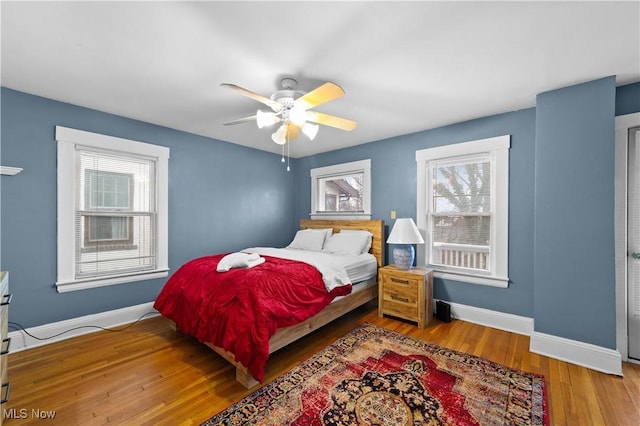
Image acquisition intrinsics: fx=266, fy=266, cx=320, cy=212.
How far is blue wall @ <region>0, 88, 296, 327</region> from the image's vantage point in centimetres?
251

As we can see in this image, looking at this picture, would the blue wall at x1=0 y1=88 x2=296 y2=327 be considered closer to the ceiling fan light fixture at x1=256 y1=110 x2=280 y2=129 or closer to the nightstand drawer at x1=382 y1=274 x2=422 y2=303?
the ceiling fan light fixture at x1=256 y1=110 x2=280 y2=129

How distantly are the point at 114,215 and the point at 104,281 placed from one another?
752mm

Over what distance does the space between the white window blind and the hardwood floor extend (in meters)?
0.80

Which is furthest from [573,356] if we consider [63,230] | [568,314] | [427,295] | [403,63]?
[63,230]

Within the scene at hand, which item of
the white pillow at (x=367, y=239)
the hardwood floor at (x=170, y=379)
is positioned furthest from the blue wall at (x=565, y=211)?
the white pillow at (x=367, y=239)

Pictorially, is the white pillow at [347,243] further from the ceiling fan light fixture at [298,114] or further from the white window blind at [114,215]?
the white window blind at [114,215]

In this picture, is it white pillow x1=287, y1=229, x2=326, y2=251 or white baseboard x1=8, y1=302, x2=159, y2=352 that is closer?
white baseboard x1=8, y1=302, x2=159, y2=352

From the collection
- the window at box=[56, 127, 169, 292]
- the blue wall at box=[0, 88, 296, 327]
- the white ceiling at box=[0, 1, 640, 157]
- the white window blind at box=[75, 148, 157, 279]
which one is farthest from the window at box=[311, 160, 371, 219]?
the white window blind at box=[75, 148, 157, 279]

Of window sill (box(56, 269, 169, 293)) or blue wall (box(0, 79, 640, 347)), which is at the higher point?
blue wall (box(0, 79, 640, 347))

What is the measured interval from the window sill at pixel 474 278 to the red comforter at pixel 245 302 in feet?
4.64

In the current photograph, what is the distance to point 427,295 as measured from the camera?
312cm

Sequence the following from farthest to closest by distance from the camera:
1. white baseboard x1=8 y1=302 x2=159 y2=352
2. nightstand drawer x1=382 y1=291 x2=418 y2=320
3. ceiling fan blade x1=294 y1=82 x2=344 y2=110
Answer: nightstand drawer x1=382 y1=291 x2=418 y2=320
white baseboard x1=8 y1=302 x2=159 y2=352
ceiling fan blade x1=294 y1=82 x2=344 y2=110

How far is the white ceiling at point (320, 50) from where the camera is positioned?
1.51 m

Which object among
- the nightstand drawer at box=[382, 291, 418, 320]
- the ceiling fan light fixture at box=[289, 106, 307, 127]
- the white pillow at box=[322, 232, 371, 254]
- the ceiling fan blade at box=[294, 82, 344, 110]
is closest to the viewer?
the ceiling fan blade at box=[294, 82, 344, 110]
